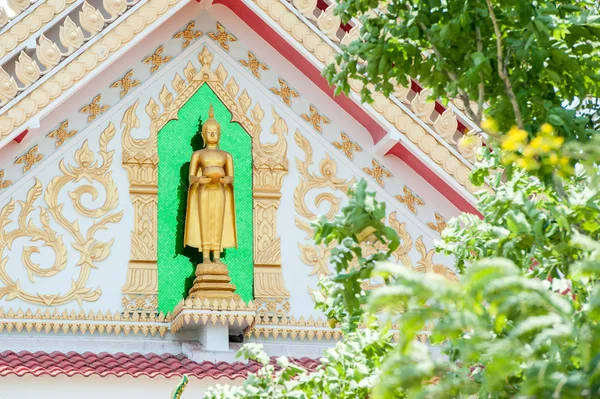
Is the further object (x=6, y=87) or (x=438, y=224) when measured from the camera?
(x=438, y=224)

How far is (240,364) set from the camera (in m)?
7.28

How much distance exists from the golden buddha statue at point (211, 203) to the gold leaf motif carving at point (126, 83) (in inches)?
24.5

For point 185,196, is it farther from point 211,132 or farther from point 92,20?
point 92,20

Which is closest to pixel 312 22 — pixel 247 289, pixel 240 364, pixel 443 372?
pixel 247 289

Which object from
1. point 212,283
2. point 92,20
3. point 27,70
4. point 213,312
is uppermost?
point 92,20

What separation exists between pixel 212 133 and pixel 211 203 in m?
0.48

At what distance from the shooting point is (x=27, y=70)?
7355mm

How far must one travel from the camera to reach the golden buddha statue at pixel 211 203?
7.71 meters

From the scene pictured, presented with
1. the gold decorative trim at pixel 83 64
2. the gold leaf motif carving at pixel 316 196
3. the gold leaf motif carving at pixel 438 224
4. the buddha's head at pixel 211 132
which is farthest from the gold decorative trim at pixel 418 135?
the gold decorative trim at pixel 83 64

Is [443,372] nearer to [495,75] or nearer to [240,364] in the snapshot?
[495,75]

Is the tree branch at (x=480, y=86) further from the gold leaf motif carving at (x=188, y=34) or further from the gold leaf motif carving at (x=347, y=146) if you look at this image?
the gold leaf motif carving at (x=188, y=34)

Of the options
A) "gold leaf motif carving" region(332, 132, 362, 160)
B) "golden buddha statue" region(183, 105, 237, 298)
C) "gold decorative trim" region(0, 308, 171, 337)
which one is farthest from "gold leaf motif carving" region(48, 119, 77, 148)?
"gold leaf motif carving" region(332, 132, 362, 160)

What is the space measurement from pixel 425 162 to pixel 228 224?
1337 millimetres

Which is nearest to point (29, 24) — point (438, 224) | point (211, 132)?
point (211, 132)
